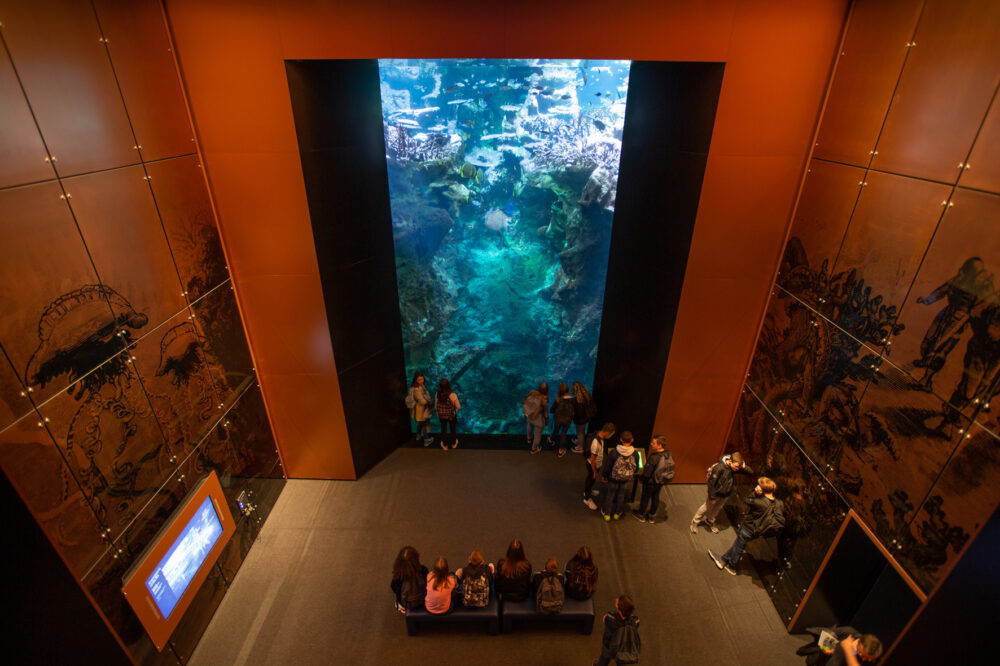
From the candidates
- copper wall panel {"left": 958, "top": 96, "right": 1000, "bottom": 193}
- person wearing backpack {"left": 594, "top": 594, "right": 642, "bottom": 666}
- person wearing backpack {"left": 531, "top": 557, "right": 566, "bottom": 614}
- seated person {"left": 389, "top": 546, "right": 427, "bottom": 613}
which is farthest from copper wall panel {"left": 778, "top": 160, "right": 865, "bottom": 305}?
seated person {"left": 389, "top": 546, "right": 427, "bottom": 613}

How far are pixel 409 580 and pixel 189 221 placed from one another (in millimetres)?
4429

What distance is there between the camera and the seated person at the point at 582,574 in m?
4.70

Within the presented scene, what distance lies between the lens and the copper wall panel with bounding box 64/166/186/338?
3664 mm

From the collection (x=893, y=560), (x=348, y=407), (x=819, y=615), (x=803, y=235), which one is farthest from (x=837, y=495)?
(x=348, y=407)

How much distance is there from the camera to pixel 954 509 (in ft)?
10.6

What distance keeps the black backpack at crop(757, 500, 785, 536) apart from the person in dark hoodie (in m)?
0.60

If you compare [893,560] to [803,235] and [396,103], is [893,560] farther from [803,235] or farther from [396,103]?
[396,103]

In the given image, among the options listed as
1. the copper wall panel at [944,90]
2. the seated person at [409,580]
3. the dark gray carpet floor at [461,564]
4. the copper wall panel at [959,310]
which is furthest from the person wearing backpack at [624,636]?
the copper wall panel at [944,90]

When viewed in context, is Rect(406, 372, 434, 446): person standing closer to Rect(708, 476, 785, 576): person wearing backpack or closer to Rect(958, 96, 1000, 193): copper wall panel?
Rect(708, 476, 785, 576): person wearing backpack

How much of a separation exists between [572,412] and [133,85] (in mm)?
6465

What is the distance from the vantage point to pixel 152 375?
430 centimetres

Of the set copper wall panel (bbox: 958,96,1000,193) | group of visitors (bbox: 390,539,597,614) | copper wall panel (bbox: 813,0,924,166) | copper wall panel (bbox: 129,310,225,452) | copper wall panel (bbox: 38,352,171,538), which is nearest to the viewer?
copper wall panel (bbox: 958,96,1000,193)

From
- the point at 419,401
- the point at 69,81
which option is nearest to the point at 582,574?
the point at 419,401

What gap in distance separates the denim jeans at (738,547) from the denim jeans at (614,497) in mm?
1374
